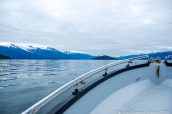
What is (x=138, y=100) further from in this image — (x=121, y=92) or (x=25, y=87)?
(x=25, y=87)

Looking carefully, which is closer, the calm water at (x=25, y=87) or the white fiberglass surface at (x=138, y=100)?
the white fiberglass surface at (x=138, y=100)

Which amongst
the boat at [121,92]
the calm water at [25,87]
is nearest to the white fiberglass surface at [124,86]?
the boat at [121,92]

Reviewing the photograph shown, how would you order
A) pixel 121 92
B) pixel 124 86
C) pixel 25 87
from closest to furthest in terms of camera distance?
1. pixel 121 92
2. pixel 124 86
3. pixel 25 87

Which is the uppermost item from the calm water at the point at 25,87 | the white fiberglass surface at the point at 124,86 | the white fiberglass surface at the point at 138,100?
the white fiberglass surface at the point at 124,86

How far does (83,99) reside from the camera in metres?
3.36

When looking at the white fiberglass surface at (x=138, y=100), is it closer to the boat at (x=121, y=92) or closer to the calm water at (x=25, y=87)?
the boat at (x=121, y=92)

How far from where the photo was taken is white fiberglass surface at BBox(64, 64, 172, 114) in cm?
329

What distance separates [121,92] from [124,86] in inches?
19.7

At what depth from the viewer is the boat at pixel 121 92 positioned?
3.02 meters

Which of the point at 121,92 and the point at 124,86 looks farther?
the point at 124,86

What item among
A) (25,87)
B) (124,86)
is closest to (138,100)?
(124,86)

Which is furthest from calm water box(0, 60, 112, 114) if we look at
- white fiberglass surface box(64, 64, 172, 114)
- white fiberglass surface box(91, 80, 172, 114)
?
white fiberglass surface box(91, 80, 172, 114)

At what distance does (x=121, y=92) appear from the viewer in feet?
15.6

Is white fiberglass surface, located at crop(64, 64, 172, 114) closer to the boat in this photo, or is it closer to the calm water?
the boat
